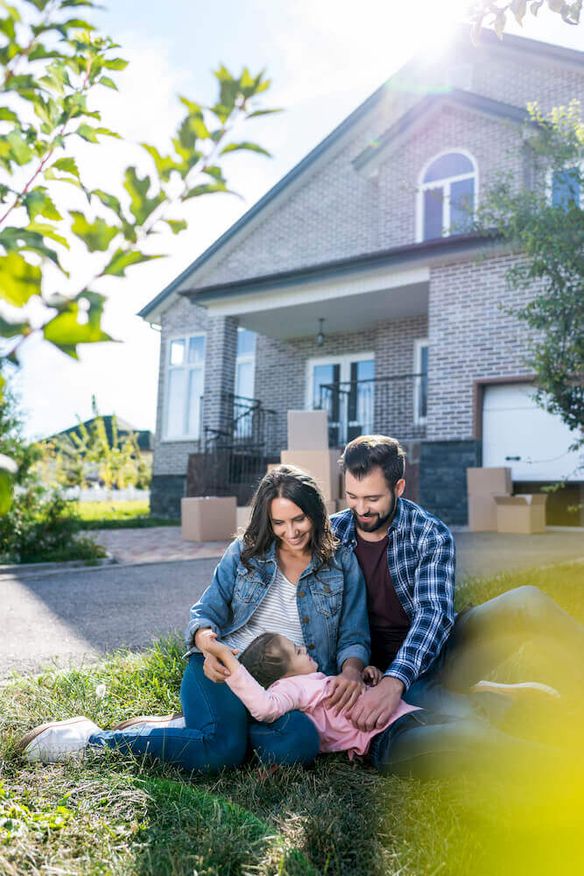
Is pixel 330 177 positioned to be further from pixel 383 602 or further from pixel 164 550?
pixel 383 602

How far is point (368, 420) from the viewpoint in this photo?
14203mm

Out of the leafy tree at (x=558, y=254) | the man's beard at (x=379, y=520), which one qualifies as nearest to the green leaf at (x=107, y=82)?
the man's beard at (x=379, y=520)

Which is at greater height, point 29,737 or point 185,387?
point 185,387

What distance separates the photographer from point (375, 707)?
2572 mm

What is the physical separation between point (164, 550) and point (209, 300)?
A: 6191 millimetres


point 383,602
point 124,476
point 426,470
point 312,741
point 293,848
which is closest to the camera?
point 293,848

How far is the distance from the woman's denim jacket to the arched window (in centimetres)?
1124

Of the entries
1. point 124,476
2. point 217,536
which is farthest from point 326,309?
point 124,476

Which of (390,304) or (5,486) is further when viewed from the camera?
(390,304)

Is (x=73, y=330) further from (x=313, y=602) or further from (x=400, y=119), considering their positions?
(x=400, y=119)

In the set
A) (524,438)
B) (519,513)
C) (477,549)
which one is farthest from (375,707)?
(524,438)

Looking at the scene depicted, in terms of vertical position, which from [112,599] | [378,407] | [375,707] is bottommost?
[112,599]

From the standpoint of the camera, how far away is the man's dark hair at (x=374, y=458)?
9.64ft

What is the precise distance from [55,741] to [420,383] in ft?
38.4
